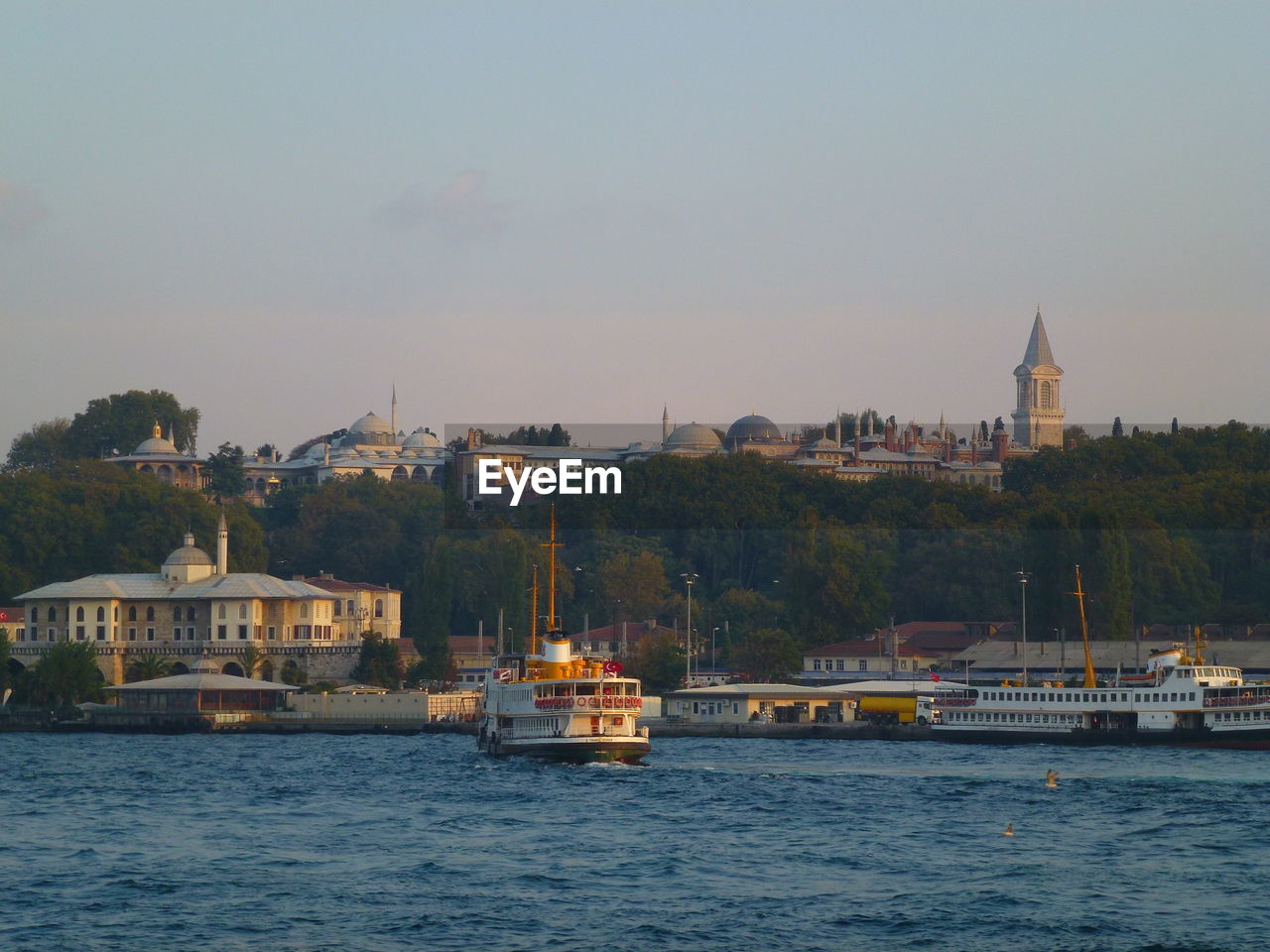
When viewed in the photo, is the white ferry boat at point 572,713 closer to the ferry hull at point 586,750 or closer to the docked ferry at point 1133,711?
the ferry hull at point 586,750

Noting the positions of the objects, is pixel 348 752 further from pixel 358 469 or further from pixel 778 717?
pixel 358 469

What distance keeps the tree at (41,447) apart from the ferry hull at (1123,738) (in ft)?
340

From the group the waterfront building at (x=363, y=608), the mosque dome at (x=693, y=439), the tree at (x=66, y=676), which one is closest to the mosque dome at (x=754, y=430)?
the mosque dome at (x=693, y=439)

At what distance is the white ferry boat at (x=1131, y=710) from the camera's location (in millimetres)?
68312

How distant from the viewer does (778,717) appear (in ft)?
267

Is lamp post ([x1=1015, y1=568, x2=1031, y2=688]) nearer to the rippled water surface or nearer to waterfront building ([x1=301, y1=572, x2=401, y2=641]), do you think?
the rippled water surface

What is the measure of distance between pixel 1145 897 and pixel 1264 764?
87.2 feet

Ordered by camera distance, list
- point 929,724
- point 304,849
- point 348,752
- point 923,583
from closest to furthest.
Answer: point 304,849, point 348,752, point 929,724, point 923,583

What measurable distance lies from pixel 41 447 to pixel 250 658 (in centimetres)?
7367

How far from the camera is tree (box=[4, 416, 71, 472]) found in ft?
536

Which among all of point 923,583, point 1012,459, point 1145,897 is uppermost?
point 1012,459

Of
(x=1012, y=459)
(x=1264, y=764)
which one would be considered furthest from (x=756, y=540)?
(x=1264, y=764)

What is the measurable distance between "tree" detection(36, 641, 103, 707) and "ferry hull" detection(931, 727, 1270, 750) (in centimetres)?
3623

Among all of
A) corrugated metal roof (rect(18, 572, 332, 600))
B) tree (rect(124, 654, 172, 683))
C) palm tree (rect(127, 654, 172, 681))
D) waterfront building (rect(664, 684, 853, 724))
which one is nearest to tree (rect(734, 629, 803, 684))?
waterfront building (rect(664, 684, 853, 724))
